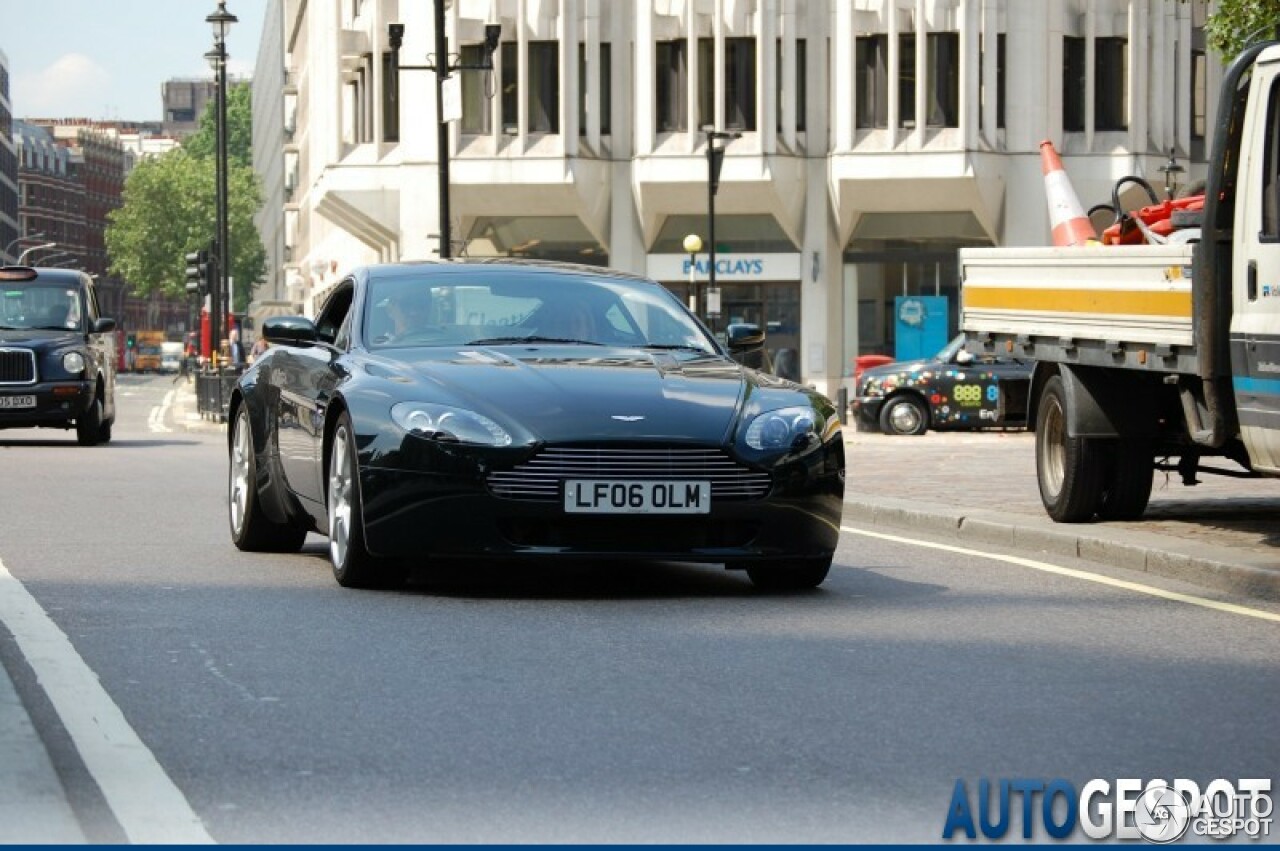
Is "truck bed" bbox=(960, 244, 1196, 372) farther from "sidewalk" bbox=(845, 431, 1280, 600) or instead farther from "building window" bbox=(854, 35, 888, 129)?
"building window" bbox=(854, 35, 888, 129)

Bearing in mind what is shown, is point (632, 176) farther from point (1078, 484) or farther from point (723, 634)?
point (723, 634)

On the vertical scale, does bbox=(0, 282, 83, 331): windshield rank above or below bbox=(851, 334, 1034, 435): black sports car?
above

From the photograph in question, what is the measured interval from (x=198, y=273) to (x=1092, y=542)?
38.3 m

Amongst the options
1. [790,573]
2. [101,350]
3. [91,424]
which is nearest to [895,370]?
[101,350]

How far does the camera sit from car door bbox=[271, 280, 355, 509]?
11.4 metres

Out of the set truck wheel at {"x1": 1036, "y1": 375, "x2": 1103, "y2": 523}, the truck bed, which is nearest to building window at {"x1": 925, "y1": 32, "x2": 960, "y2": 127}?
the truck bed

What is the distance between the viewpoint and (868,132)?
53.1m

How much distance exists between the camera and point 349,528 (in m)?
10.6

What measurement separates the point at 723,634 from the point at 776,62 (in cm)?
4543

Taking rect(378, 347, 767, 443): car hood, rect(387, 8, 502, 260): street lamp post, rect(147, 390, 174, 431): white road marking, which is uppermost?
rect(387, 8, 502, 260): street lamp post

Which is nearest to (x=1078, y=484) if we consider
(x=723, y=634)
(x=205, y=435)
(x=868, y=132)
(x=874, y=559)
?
(x=874, y=559)

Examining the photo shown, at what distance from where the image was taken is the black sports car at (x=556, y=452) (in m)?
10.1

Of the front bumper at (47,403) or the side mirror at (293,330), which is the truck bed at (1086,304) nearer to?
the side mirror at (293,330)

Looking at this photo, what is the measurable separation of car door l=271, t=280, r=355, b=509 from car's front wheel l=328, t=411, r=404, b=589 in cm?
29
